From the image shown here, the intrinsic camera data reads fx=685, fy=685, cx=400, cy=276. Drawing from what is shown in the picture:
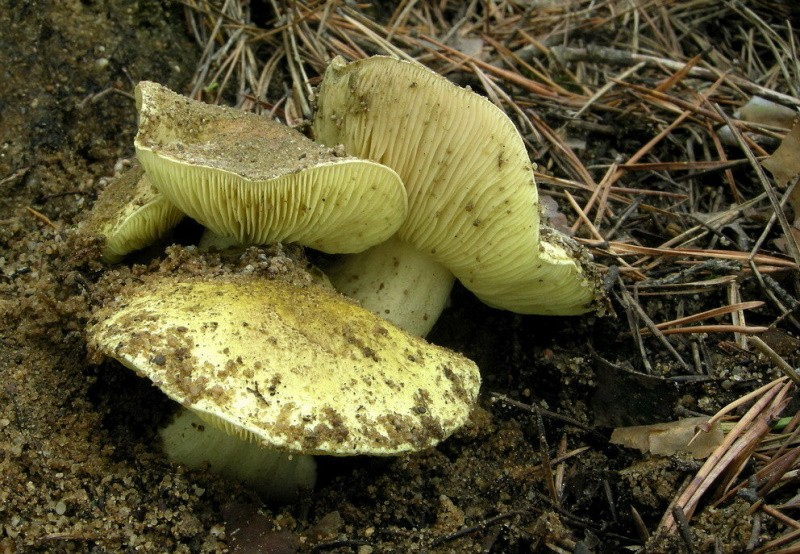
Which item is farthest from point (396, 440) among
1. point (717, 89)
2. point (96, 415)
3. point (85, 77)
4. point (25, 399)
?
point (717, 89)

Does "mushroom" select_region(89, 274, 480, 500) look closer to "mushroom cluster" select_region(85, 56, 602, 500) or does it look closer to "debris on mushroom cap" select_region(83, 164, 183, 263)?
"mushroom cluster" select_region(85, 56, 602, 500)

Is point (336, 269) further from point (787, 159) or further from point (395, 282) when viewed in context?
point (787, 159)

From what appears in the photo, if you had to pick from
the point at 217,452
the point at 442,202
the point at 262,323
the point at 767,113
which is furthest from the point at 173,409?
the point at 767,113

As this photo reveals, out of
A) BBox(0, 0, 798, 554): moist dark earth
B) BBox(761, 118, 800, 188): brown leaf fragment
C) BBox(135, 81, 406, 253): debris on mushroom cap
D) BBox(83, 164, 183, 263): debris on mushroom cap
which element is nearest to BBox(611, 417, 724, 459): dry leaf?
BBox(0, 0, 798, 554): moist dark earth

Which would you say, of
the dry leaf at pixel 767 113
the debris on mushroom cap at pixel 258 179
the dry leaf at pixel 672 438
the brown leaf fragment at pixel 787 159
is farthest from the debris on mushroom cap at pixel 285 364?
the dry leaf at pixel 767 113

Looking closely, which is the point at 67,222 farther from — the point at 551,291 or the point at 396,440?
the point at 551,291

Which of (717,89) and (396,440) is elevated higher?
(717,89)
